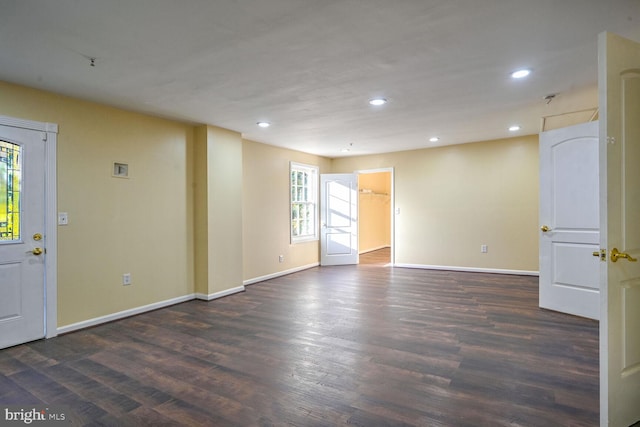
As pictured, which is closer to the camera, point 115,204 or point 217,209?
point 115,204

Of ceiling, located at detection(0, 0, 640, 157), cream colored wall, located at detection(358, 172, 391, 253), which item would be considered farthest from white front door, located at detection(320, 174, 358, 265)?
ceiling, located at detection(0, 0, 640, 157)

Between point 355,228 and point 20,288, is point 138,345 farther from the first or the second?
point 355,228

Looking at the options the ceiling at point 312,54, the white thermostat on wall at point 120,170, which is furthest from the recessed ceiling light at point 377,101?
the white thermostat on wall at point 120,170

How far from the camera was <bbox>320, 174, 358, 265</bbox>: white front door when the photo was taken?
7414mm

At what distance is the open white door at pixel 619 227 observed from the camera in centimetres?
175

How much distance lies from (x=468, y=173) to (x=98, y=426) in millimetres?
6359

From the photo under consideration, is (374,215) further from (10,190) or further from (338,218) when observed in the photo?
(10,190)

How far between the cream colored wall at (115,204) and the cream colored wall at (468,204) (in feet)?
14.0

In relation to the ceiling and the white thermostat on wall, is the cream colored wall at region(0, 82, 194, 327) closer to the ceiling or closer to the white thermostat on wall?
the white thermostat on wall

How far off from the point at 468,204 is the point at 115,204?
5732 mm

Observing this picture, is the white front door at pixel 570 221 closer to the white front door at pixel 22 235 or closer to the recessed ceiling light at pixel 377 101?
the recessed ceiling light at pixel 377 101

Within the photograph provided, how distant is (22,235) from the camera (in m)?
3.23

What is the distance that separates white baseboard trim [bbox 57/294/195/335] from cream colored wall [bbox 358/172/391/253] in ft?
18.5

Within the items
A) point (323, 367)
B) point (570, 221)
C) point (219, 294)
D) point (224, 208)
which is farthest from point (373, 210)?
point (323, 367)
